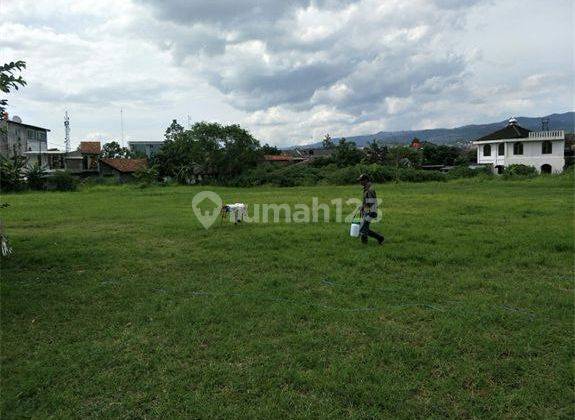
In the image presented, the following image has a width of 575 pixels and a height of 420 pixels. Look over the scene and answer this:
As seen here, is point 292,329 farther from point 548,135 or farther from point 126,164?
point 126,164

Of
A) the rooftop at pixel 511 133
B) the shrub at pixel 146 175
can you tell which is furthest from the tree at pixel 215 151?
the rooftop at pixel 511 133

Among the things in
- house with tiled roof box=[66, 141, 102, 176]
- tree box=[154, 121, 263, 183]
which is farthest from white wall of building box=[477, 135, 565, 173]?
house with tiled roof box=[66, 141, 102, 176]

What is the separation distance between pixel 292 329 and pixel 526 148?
45780 millimetres

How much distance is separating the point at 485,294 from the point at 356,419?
11.4ft

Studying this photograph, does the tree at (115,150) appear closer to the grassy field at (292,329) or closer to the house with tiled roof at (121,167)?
the house with tiled roof at (121,167)

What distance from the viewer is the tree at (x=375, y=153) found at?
51.5m

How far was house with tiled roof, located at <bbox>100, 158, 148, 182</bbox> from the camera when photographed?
48.8 m

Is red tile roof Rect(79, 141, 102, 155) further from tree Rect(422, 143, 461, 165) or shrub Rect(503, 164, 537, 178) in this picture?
shrub Rect(503, 164, 537, 178)

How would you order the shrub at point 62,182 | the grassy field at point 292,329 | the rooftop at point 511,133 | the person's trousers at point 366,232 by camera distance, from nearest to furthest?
the grassy field at point 292,329
the person's trousers at point 366,232
the shrub at point 62,182
the rooftop at point 511,133

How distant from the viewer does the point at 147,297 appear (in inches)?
236

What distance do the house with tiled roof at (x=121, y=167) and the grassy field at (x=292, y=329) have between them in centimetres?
4152

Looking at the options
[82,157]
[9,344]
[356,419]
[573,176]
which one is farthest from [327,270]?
[82,157]

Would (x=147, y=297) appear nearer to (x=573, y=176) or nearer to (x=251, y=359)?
(x=251, y=359)

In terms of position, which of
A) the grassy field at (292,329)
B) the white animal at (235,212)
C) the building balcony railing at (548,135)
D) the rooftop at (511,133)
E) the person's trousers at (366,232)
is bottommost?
the grassy field at (292,329)
